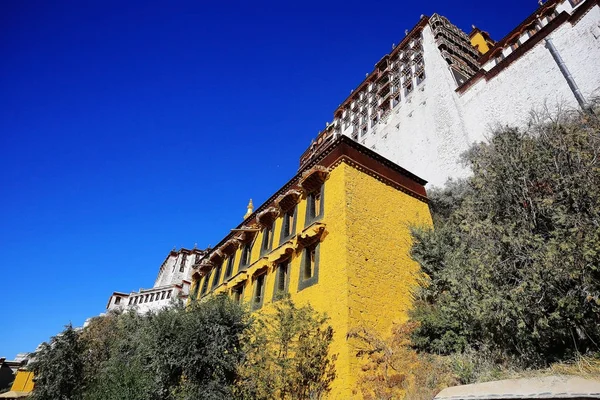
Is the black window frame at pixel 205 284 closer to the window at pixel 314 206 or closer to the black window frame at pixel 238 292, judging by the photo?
the black window frame at pixel 238 292

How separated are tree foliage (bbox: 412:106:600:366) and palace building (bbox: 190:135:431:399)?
7.17ft

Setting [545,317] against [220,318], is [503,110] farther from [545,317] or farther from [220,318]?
[220,318]

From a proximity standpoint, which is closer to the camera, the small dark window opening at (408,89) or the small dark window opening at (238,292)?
the small dark window opening at (238,292)

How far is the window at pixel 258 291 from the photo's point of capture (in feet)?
47.1

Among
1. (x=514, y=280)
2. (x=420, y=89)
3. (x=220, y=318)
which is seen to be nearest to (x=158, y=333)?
(x=220, y=318)

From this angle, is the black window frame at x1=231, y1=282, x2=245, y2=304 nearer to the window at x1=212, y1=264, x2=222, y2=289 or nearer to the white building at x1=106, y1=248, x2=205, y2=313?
the window at x1=212, y1=264, x2=222, y2=289

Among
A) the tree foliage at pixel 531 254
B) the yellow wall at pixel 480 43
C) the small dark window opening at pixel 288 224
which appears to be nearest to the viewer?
the tree foliage at pixel 531 254

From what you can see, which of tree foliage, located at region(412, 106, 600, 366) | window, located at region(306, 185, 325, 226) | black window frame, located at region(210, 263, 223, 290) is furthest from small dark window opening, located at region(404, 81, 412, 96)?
tree foliage, located at region(412, 106, 600, 366)

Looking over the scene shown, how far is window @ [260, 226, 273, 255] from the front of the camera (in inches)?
622

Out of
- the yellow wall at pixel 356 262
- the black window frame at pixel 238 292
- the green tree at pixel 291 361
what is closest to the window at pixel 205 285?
the black window frame at pixel 238 292

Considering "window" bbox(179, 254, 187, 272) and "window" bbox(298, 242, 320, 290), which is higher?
"window" bbox(179, 254, 187, 272)

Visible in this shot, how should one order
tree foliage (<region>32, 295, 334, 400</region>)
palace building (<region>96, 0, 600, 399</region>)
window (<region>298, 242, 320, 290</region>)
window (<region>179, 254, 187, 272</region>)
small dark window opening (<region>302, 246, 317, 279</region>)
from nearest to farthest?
tree foliage (<region>32, 295, 334, 400</region>)
palace building (<region>96, 0, 600, 399</region>)
window (<region>298, 242, 320, 290</region>)
small dark window opening (<region>302, 246, 317, 279</region>)
window (<region>179, 254, 187, 272</region>)

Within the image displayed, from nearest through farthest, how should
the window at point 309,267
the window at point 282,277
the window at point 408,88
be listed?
the window at point 309,267, the window at point 282,277, the window at point 408,88

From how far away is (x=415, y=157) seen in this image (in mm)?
25734
